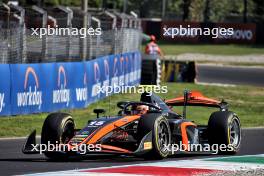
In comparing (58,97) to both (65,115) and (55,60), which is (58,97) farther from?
(65,115)

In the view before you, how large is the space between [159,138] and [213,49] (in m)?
43.8

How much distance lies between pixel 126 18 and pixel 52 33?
345 inches

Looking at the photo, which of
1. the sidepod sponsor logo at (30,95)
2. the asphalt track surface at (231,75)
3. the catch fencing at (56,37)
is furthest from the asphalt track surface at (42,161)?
the asphalt track surface at (231,75)

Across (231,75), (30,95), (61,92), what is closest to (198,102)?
(30,95)

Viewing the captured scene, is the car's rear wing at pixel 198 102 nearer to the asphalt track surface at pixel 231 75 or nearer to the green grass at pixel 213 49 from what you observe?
the asphalt track surface at pixel 231 75

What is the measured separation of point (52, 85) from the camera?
20.4 meters

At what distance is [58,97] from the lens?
20.7m

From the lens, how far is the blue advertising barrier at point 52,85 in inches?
743

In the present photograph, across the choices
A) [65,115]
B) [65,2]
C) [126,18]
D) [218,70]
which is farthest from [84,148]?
[65,2]

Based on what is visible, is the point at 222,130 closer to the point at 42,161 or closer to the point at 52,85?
the point at 42,161

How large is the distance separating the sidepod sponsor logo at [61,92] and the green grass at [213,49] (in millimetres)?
32172

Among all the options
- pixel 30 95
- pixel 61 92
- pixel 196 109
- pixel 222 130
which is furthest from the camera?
pixel 196 109

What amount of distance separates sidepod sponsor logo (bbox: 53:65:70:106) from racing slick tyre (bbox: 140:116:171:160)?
806 cm

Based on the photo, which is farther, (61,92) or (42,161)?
(61,92)
